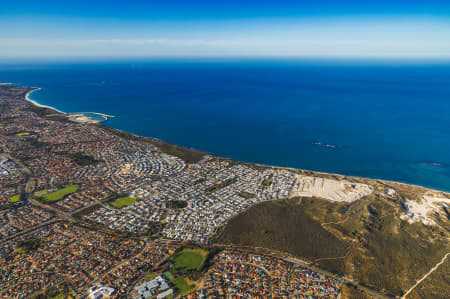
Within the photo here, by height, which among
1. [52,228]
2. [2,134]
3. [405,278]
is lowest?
[405,278]

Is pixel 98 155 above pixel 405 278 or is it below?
above

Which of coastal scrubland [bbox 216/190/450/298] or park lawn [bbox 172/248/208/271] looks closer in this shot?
park lawn [bbox 172/248/208/271]

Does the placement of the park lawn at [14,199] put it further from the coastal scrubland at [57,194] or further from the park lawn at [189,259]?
the park lawn at [189,259]

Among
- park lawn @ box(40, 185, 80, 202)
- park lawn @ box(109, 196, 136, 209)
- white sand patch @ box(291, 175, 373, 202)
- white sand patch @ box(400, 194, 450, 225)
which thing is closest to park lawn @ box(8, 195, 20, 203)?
park lawn @ box(40, 185, 80, 202)

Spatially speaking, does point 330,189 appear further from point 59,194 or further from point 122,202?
point 59,194

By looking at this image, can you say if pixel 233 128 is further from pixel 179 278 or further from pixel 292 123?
pixel 179 278

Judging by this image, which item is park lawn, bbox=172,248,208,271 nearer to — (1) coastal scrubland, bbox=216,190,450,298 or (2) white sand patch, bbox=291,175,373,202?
(1) coastal scrubland, bbox=216,190,450,298

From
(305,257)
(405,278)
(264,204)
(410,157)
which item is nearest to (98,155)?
(264,204)
